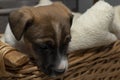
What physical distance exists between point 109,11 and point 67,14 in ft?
0.47

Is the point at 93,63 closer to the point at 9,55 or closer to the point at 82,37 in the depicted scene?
the point at 82,37

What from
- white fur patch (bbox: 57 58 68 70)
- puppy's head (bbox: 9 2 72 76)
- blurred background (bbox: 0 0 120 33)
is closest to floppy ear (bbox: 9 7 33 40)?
puppy's head (bbox: 9 2 72 76)

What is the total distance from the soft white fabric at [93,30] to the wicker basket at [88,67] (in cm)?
2

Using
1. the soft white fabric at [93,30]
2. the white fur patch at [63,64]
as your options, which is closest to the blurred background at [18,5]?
the soft white fabric at [93,30]

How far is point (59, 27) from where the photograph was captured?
2.78ft

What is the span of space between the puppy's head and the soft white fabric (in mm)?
72

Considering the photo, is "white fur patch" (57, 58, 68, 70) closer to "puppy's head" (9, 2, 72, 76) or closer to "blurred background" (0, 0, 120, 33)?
"puppy's head" (9, 2, 72, 76)

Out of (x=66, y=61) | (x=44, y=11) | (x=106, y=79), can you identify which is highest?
(x=44, y=11)

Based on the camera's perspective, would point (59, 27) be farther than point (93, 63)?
No

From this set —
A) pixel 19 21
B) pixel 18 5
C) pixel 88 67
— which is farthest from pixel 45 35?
pixel 18 5

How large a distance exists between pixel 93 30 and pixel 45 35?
7.1 inches

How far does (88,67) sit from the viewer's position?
937 mm

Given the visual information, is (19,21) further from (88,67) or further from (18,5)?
(18,5)

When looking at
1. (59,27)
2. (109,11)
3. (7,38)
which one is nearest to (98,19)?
(109,11)
